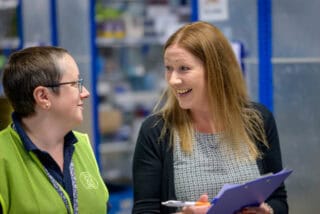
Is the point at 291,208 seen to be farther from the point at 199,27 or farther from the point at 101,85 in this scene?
the point at 101,85

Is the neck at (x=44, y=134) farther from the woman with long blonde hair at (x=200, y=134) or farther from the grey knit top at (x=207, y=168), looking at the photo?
the grey knit top at (x=207, y=168)

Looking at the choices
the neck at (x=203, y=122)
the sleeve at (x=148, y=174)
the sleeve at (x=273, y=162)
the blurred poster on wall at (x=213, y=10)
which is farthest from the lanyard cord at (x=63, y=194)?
the blurred poster on wall at (x=213, y=10)

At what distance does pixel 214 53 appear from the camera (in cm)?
251

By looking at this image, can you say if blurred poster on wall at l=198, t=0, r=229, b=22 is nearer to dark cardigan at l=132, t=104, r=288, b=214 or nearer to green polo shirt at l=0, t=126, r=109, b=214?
dark cardigan at l=132, t=104, r=288, b=214

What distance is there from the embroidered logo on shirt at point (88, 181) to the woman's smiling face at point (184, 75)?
0.46 meters

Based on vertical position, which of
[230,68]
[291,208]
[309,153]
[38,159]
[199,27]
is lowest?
[291,208]

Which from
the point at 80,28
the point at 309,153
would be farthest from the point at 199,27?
the point at 80,28

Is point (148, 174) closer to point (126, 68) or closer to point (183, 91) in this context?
point (183, 91)

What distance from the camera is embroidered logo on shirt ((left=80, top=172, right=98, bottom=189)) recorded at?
2.21 m

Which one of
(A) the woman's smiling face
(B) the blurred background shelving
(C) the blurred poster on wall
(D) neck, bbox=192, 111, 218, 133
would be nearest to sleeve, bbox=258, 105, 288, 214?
(D) neck, bbox=192, 111, 218, 133

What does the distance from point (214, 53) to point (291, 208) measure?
1.12m

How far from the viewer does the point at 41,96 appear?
2164mm

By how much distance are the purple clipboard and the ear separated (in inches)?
24.9

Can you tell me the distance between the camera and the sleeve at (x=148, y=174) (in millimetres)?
2441
